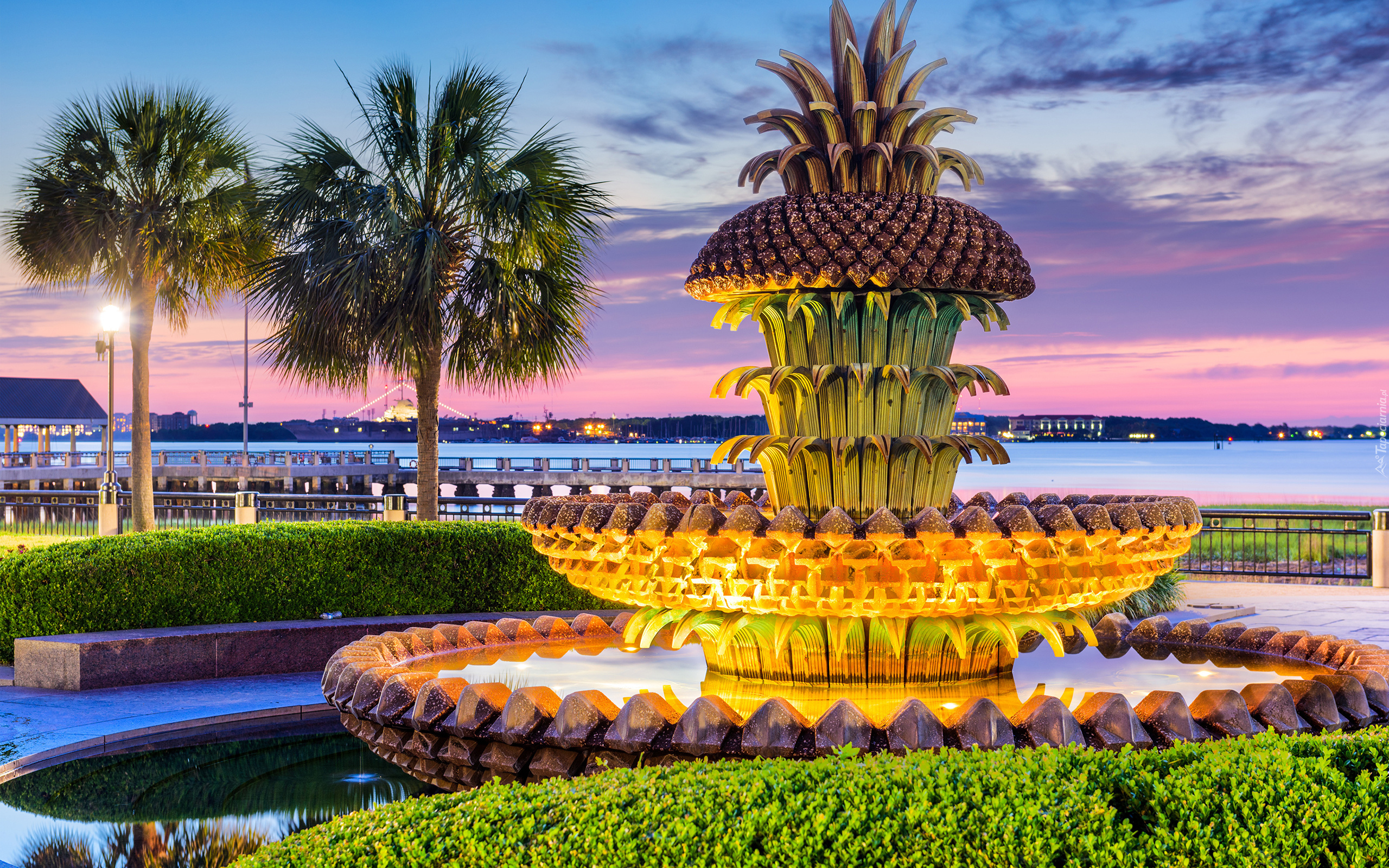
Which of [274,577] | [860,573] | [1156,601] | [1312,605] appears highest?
[860,573]

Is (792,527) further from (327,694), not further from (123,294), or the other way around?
(123,294)

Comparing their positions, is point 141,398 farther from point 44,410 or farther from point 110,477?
point 44,410

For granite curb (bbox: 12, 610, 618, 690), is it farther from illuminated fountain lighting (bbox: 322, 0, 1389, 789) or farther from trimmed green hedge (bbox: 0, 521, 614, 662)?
illuminated fountain lighting (bbox: 322, 0, 1389, 789)

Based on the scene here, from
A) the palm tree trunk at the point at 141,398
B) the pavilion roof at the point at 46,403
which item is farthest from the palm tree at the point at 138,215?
the pavilion roof at the point at 46,403

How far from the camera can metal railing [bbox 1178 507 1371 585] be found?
18250 mm

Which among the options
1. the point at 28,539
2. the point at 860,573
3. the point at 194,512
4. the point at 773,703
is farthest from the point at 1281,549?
the point at 773,703

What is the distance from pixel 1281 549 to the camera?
31.0 meters

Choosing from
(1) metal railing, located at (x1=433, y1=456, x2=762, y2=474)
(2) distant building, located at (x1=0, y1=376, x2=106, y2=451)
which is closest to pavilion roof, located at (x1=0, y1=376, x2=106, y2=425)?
(2) distant building, located at (x1=0, y1=376, x2=106, y2=451)

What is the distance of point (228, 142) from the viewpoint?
1877 cm

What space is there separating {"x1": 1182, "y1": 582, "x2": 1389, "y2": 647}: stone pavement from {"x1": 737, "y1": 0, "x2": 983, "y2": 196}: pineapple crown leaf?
30.3ft

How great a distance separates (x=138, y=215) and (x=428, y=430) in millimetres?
7430

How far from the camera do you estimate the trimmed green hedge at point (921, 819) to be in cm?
276

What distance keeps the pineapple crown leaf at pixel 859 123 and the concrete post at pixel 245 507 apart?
1625cm

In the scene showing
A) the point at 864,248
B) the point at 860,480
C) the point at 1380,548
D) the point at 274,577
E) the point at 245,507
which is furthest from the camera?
the point at 245,507
